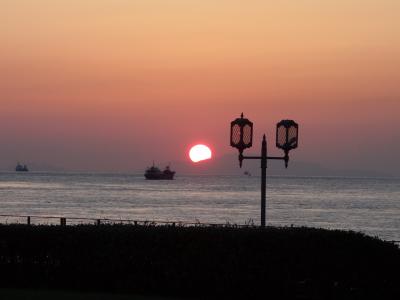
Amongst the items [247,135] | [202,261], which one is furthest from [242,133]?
[202,261]

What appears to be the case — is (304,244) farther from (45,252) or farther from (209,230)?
(45,252)

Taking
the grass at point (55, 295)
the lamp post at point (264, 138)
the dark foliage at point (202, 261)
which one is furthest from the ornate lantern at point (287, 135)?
the grass at point (55, 295)

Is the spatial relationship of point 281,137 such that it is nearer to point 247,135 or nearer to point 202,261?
point 247,135

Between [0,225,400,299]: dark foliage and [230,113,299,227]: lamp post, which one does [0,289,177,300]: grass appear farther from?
[230,113,299,227]: lamp post

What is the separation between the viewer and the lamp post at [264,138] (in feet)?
68.7

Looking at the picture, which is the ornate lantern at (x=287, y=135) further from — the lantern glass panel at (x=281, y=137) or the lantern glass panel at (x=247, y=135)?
the lantern glass panel at (x=247, y=135)

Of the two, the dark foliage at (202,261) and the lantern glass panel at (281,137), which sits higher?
the lantern glass panel at (281,137)

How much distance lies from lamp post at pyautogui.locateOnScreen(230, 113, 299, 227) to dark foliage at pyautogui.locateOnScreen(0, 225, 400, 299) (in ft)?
4.34

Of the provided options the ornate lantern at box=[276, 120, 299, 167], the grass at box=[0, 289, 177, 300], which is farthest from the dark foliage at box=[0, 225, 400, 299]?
the ornate lantern at box=[276, 120, 299, 167]

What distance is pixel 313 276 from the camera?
1952 cm

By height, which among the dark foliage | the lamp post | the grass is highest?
the lamp post

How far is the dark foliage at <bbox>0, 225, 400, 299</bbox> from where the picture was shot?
19.5 meters

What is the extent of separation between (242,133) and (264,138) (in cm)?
50

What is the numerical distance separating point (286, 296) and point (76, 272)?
15.3 ft
